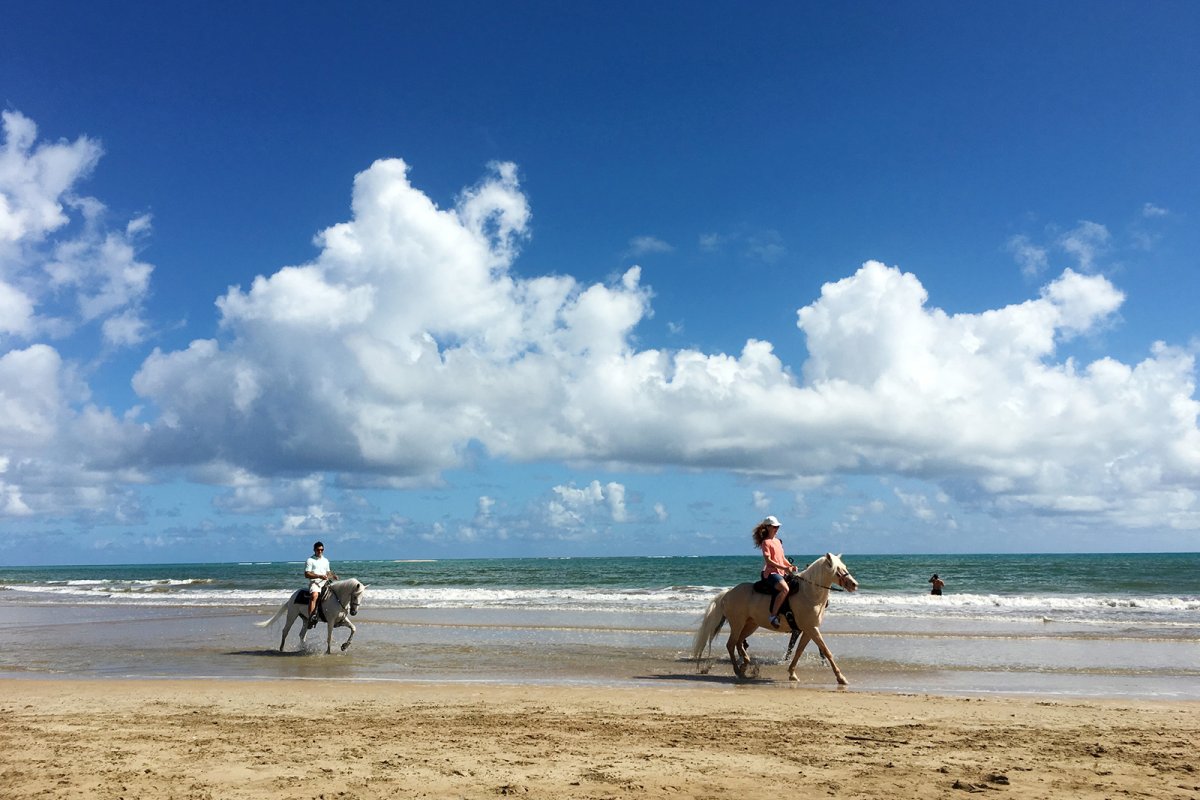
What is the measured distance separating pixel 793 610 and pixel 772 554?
91 cm

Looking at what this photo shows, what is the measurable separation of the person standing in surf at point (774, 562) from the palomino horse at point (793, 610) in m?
0.14

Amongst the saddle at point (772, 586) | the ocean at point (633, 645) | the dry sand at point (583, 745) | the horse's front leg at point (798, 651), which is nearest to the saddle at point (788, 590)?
the saddle at point (772, 586)

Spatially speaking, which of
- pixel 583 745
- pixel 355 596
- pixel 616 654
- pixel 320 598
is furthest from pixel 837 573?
pixel 320 598

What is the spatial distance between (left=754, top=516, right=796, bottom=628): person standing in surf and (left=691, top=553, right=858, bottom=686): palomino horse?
0.14 metres

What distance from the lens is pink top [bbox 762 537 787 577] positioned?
37.9 feet

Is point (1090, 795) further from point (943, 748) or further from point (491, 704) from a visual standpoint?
point (491, 704)

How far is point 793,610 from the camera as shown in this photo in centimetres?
1157

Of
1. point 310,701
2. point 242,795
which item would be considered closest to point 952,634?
point 310,701

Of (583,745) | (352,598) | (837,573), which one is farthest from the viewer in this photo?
(352,598)

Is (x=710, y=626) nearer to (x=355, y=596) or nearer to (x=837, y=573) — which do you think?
(x=837, y=573)

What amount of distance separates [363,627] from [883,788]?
1633 centimetres

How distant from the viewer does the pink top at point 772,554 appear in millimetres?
11539

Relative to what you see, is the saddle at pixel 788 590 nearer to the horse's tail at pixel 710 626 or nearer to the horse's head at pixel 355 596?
the horse's tail at pixel 710 626

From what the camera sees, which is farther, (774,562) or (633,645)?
(633,645)
